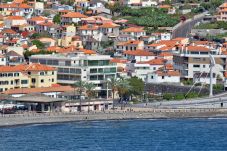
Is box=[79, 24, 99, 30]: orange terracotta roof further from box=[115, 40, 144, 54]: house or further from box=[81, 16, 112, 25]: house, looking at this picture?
box=[115, 40, 144, 54]: house

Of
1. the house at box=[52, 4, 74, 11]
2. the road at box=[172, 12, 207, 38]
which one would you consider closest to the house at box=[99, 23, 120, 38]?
the road at box=[172, 12, 207, 38]

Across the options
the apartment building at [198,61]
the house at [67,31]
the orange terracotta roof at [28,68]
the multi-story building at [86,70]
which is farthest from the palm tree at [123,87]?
the house at [67,31]

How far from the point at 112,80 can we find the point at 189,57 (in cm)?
744

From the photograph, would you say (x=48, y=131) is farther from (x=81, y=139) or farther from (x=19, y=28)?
(x=19, y=28)

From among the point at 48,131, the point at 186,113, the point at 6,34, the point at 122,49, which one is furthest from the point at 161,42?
the point at 48,131

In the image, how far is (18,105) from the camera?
215 ft

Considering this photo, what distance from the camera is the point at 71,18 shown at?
91375mm

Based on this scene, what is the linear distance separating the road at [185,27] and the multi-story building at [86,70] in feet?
56.7

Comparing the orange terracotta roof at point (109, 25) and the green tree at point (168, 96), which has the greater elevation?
the orange terracotta roof at point (109, 25)

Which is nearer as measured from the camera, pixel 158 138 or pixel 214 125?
pixel 158 138

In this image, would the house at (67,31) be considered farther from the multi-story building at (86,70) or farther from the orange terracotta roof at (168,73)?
the multi-story building at (86,70)

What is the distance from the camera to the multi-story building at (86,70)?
70750 mm

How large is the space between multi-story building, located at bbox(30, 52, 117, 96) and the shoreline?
467 cm

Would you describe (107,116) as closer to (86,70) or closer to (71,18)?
(86,70)
